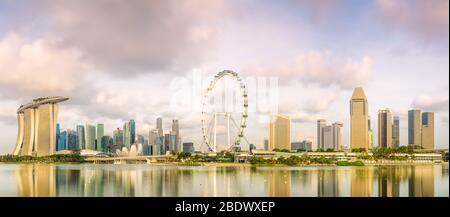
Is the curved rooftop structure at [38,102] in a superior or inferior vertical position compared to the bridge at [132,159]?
superior

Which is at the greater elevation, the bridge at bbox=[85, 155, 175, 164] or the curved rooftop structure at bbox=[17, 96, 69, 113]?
the curved rooftop structure at bbox=[17, 96, 69, 113]

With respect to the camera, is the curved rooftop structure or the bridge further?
the curved rooftop structure

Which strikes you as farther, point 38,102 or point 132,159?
point 38,102

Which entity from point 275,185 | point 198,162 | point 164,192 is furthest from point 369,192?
point 198,162

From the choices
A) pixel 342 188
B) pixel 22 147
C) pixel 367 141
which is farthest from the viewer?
pixel 22 147

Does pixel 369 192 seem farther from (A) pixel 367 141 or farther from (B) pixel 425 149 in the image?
(A) pixel 367 141

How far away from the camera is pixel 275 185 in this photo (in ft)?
30.3

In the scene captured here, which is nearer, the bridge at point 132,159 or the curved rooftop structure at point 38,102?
the bridge at point 132,159

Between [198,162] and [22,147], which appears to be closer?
[198,162]

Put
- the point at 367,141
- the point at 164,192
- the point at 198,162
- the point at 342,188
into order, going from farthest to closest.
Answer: the point at 367,141
the point at 198,162
the point at 342,188
the point at 164,192

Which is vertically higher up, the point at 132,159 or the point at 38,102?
the point at 38,102
